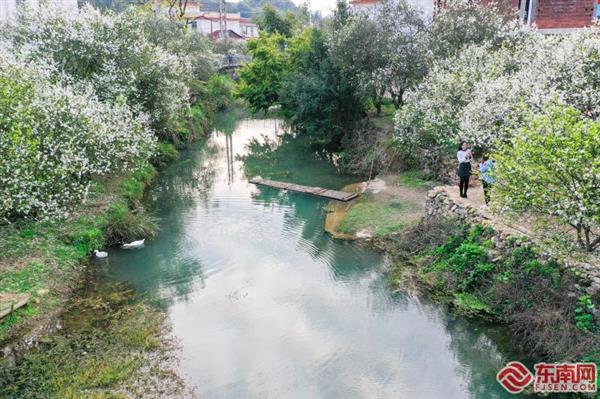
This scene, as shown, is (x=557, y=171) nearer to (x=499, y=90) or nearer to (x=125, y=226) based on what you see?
(x=499, y=90)

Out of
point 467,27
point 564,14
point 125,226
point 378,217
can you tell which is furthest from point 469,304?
point 564,14

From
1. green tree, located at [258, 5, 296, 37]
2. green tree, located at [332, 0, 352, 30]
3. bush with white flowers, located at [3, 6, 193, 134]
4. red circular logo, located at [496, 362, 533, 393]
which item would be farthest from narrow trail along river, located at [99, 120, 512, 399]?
green tree, located at [258, 5, 296, 37]

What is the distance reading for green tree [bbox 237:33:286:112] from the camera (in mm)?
40906

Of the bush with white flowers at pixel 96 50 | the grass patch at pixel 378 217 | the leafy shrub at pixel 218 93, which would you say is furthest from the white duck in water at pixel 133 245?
the leafy shrub at pixel 218 93

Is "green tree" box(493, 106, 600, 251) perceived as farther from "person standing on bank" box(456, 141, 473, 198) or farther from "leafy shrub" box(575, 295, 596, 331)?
"person standing on bank" box(456, 141, 473, 198)

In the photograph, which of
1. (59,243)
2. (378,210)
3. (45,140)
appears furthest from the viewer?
(378,210)

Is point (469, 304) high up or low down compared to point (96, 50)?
down

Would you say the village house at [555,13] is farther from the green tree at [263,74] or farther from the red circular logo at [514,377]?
the red circular logo at [514,377]

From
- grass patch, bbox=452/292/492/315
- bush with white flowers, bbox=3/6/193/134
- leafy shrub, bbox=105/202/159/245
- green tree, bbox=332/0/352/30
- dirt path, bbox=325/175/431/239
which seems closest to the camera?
grass patch, bbox=452/292/492/315

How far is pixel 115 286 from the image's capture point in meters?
16.3

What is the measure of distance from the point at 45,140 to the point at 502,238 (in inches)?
583

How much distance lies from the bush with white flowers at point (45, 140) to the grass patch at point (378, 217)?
949 centimetres

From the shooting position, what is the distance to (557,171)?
11625 mm

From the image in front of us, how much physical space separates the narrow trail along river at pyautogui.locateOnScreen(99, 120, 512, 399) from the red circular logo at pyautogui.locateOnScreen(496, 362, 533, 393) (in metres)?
0.19
